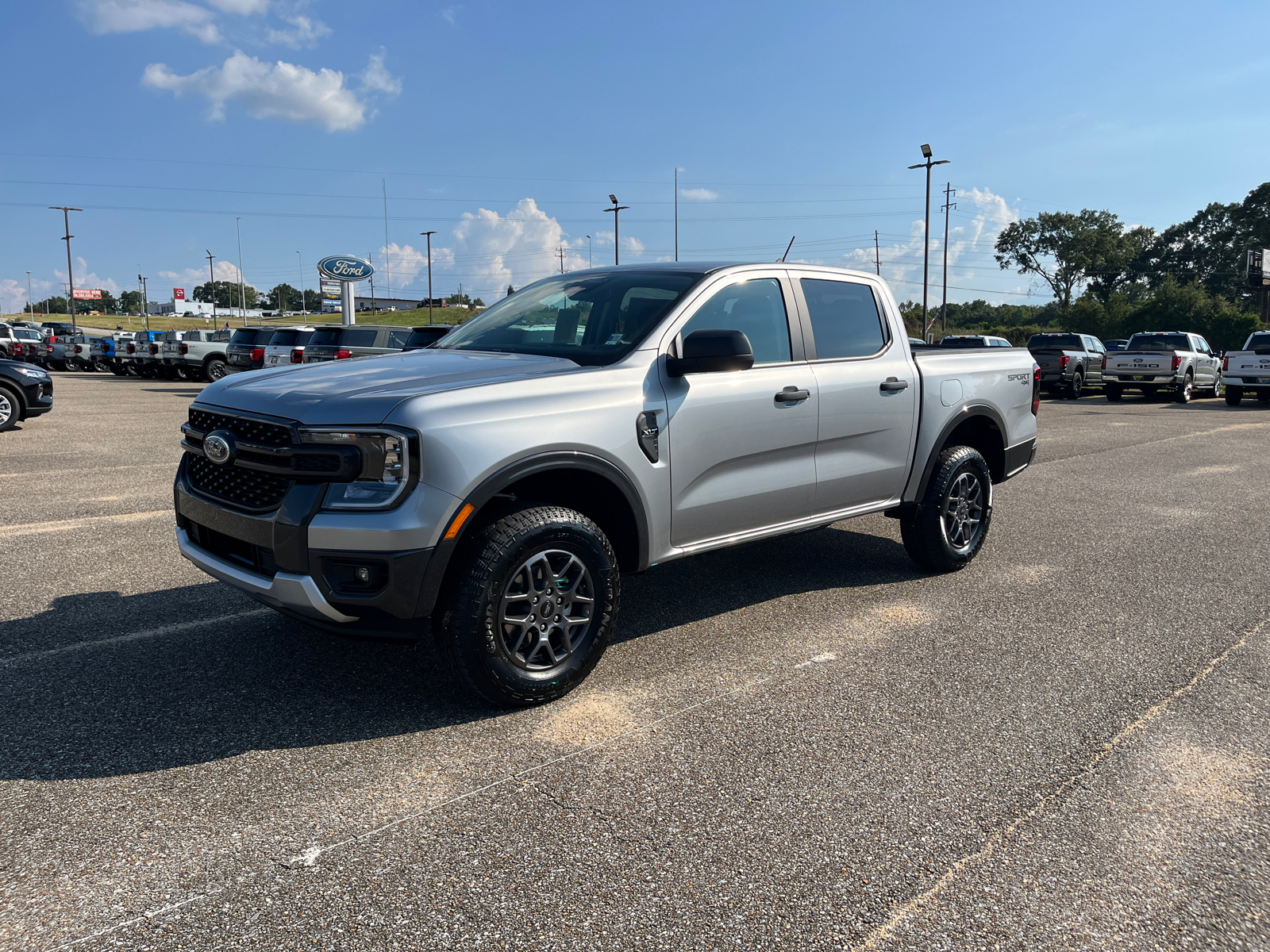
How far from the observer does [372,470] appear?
10.9 ft

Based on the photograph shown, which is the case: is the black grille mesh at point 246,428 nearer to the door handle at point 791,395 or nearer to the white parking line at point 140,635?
the white parking line at point 140,635

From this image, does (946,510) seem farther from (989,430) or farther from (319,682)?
(319,682)

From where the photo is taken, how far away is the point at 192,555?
3.94 meters

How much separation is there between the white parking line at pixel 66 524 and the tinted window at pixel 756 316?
5271 mm

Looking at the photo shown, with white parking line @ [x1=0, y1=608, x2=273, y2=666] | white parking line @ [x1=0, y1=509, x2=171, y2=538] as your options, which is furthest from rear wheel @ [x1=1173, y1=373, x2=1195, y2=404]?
white parking line @ [x1=0, y1=608, x2=273, y2=666]

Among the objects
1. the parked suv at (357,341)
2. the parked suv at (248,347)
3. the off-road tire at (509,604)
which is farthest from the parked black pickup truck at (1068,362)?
the off-road tire at (509,604)

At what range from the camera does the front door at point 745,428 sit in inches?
166

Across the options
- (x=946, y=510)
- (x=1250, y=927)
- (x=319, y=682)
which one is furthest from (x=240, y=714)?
(x=946, y=510)

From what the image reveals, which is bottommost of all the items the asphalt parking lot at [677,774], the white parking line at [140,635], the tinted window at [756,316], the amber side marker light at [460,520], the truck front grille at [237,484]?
the asphalt parking lot at [677,774]

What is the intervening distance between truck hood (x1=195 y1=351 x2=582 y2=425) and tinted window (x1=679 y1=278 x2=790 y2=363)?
807 millimetres

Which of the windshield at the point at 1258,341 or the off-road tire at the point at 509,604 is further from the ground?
the windshield at the point at 1258,341

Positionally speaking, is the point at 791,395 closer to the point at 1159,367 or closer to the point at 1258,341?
the point at 1258,341

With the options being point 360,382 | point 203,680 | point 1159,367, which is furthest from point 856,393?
point 1159,367

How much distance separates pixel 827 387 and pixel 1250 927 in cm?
304
